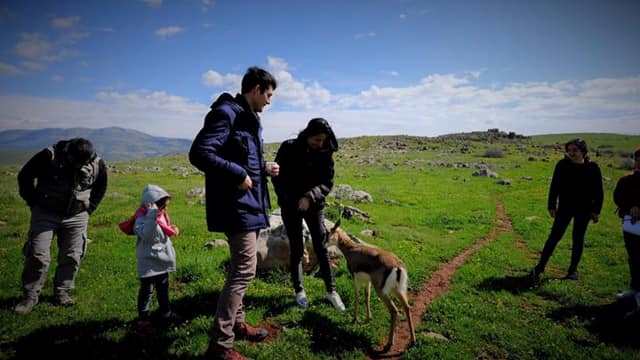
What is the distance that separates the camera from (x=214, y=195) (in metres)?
5.61

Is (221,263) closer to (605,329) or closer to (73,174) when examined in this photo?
(73,174)

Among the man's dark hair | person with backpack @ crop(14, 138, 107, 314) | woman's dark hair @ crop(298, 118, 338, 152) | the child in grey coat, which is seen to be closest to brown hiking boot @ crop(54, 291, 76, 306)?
person with backpack @ crop(14, 138, 107, 314)

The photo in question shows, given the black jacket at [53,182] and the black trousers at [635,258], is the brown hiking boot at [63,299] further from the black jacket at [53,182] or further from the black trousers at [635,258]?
the black trousers at [635,258]

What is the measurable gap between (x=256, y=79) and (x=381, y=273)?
4386 millimetres

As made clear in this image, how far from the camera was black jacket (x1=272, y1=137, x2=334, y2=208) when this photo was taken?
766cm

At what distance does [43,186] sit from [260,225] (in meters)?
5.37

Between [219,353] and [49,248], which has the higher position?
[49,248]

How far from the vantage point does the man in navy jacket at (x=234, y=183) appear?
209 inches

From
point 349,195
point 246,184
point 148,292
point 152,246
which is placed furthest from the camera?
point 349,195

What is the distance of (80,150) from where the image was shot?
7.54 meters

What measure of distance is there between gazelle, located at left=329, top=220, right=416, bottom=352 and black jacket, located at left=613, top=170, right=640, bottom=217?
6.14 meters

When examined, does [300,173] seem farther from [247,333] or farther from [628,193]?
[628,193]

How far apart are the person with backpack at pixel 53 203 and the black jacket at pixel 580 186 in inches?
498

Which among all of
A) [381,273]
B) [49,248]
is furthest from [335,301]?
[49,248]
